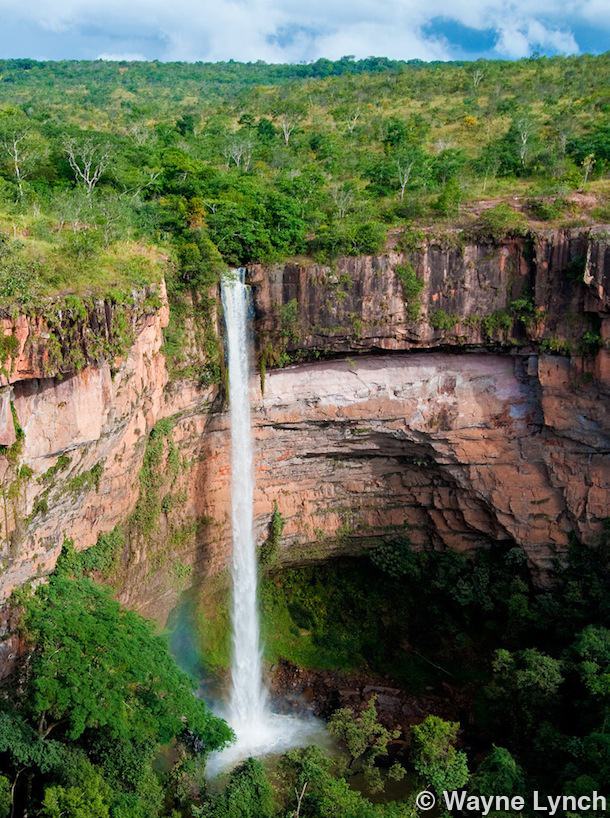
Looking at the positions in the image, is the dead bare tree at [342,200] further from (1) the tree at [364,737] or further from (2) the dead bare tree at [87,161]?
(1) the tree at [364,737]

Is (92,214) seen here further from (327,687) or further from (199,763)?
(327,687)

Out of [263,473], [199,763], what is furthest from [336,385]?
[199,763]

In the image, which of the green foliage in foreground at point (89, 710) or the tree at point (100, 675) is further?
the tree at point (100, 675)

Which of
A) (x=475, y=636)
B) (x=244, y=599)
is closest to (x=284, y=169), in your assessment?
(x=244, y=599)

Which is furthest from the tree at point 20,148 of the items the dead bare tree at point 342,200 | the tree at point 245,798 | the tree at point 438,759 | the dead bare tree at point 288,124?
the tree at point 438,759

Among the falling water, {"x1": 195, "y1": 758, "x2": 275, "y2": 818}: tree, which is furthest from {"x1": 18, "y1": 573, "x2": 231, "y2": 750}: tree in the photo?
the falling water

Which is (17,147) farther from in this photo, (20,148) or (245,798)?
(245,798)

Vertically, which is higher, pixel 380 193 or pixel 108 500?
pixel 380 193
